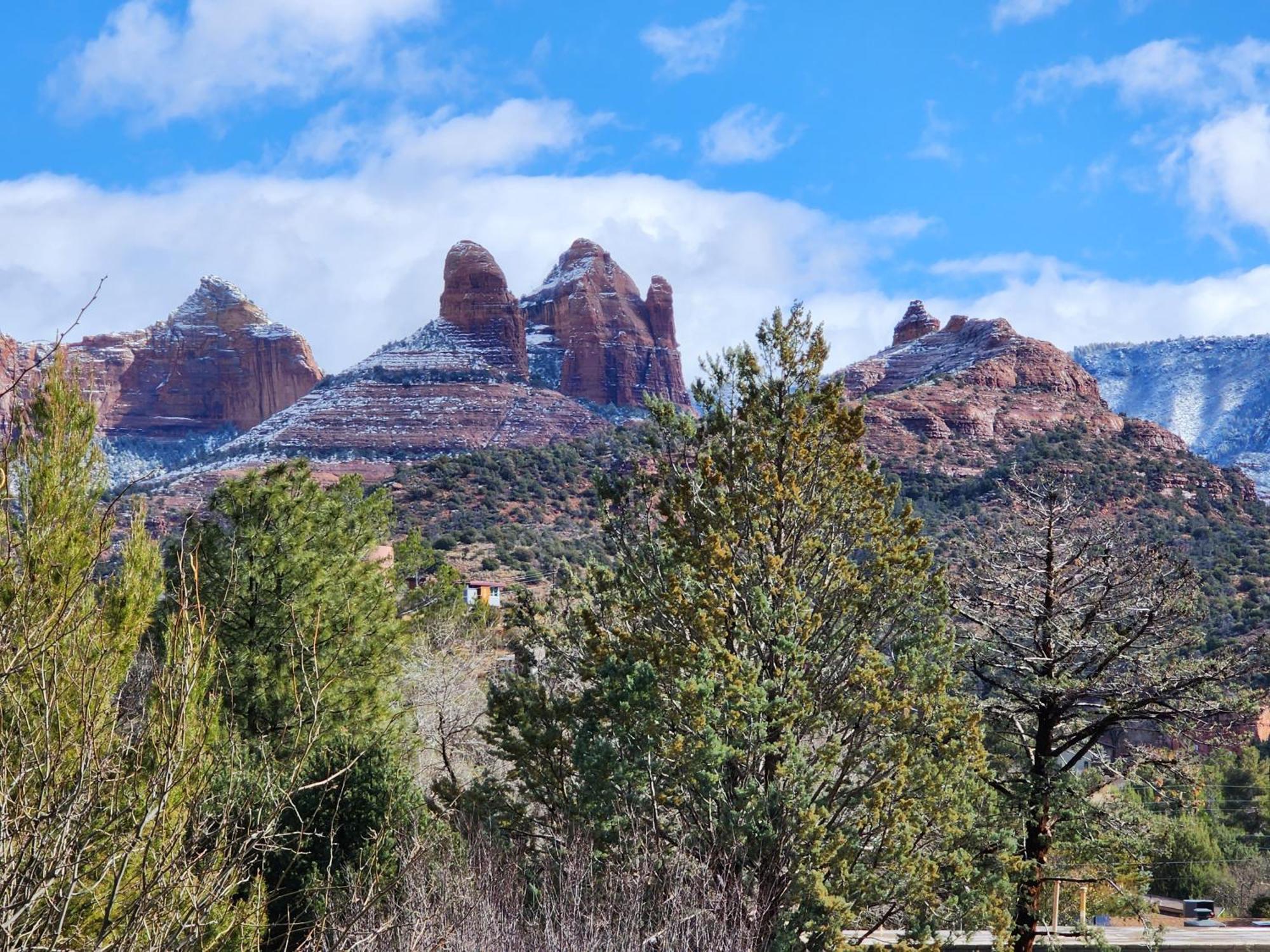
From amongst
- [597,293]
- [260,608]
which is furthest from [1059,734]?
[597,293]

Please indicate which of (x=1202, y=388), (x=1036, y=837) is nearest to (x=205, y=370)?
(x=1202, y=388)

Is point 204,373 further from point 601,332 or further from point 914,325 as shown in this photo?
point 914,325

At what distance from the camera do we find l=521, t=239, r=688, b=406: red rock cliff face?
446 feet

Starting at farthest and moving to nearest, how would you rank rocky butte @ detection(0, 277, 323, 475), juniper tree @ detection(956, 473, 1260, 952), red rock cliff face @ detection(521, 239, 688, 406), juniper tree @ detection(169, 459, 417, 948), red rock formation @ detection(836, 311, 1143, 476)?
rocky butte @ detection(0, 277, 323, 475) → red rock cliff face @ detection(521, 239, 688, 406) → red rock formation @ detection(836, 311, 1143, 476) → juniper tree @ detection(169, 459, 417, 948) → juniper tree @ detection(956, 473, 1260, 952)

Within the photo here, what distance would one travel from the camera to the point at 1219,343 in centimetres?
13038

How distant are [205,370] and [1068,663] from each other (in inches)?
6011

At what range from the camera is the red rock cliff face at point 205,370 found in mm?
151750

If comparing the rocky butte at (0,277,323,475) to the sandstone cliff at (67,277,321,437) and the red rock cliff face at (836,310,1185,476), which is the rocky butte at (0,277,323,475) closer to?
the sandstone cliff at (67,277,321,437)

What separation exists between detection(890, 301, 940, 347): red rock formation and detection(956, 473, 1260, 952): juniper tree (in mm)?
104620

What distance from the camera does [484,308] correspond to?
390ft

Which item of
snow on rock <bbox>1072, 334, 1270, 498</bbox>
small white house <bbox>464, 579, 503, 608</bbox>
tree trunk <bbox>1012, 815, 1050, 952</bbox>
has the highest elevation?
snow on rock <bbox>1072, 334, 1270, 498</bbox>

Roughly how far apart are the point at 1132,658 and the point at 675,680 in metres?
6.49

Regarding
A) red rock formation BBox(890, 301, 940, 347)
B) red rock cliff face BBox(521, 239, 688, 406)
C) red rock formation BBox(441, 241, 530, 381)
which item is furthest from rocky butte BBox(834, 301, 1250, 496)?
red rock cliff face BBox(521, 239, 688, 406)

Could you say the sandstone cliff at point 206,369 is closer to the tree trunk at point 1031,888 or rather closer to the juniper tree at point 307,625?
the juniper tree at point 307,625
